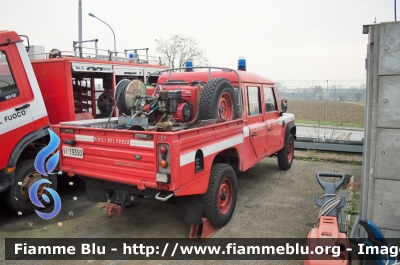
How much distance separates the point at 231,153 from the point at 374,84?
6.92 ft

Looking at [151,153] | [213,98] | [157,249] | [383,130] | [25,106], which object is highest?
[213,98]

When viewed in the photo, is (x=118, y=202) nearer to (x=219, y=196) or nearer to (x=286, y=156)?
(x=219, y=196)

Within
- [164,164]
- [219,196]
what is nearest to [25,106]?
[164,164]

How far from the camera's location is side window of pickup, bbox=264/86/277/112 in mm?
6258

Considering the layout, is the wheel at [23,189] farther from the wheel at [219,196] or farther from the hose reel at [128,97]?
the wheel at [219,196]

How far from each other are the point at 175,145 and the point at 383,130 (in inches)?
85.3

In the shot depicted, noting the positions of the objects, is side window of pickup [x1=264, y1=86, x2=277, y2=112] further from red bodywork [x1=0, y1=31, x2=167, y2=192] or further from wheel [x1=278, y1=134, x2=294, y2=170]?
red bodywork [x1=0, y1=31, x2=167, y2=192]

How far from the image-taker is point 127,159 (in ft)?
11.8

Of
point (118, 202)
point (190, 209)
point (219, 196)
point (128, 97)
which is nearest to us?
point (190, 209)

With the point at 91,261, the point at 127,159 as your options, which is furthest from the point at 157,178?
the point at 91,261

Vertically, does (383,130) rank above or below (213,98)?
below

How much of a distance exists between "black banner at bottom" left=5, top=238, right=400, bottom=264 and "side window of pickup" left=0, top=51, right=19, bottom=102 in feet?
6.67

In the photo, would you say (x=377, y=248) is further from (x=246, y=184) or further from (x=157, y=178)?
(x=246, y=184)

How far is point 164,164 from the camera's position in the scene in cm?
329
